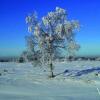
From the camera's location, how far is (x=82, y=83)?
3834 centimetres

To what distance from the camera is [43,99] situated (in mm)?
22734

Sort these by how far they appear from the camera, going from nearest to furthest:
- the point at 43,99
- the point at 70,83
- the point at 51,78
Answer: the point at 43,99 < the point at 70,83 < the point at 51,78

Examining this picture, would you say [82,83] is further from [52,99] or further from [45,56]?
[52,99]

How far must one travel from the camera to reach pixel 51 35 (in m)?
42.6

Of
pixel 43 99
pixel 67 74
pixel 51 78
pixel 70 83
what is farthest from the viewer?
pixel 67 74

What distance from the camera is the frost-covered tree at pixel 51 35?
4225 cm

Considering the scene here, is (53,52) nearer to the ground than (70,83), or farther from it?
farther from it

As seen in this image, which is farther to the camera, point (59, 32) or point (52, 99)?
point (59, 32)

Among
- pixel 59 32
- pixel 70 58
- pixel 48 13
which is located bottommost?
pixel 70 58

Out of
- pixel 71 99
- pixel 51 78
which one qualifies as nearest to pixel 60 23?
pixel 51 78

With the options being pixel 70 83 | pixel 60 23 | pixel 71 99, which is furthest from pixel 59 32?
pixel 71 99

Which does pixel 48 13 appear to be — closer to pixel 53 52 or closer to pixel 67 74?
pixel 53 52

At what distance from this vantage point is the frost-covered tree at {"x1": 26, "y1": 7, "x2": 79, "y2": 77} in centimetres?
4225

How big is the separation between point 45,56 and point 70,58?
137 inches
